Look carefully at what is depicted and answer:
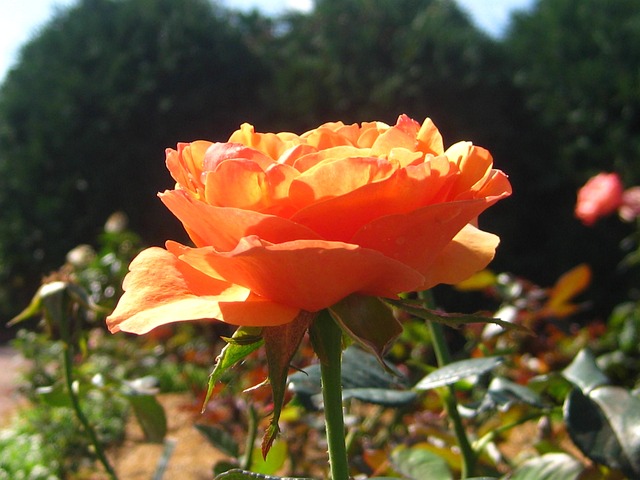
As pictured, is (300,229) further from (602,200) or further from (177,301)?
(602,200)

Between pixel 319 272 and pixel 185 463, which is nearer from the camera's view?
pixel 319 272

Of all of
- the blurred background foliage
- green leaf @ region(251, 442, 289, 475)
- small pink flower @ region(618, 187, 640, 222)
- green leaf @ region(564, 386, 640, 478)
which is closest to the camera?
→ green leaf @ region(564, 386, 640, 478)

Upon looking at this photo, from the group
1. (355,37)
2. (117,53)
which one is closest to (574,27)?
(355,37)

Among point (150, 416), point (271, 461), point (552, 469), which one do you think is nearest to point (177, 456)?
point (271, 461)

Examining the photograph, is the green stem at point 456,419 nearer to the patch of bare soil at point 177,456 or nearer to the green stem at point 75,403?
the green stem at point 75,403

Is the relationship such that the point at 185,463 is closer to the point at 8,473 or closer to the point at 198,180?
the point at 8,473

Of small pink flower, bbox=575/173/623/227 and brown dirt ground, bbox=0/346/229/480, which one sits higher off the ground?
small pink flower, bbox=575/173/623/227

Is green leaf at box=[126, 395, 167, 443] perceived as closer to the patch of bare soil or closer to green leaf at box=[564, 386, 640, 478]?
green leaf at box=[564, 386, 640, 478]

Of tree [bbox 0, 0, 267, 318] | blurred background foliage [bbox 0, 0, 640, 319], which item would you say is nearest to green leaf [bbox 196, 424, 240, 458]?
blurred background foliage [bbox 0, 0, 640, 319]
